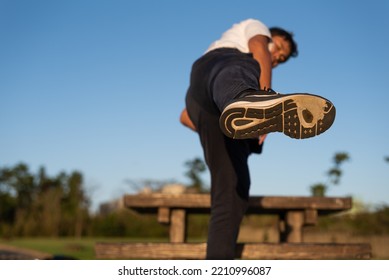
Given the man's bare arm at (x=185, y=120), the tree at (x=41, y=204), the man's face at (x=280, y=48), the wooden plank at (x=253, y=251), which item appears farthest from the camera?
the tree at (x=41, y=204)

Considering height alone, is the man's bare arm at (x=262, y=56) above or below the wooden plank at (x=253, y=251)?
above

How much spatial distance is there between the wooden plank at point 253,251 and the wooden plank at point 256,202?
43 cm

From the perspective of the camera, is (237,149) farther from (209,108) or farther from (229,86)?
(229,86)

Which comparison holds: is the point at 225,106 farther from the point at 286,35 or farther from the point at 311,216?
the point at 311,216

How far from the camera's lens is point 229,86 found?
1879 millimetres

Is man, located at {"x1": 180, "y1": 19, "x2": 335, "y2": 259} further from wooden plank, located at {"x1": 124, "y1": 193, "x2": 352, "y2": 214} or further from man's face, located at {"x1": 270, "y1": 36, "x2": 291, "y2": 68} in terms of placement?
wooden plank, located at {"x1": 124, "y1": 193, "x2": 352, "y2": 214}

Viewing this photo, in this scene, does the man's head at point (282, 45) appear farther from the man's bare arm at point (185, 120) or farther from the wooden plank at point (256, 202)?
the wooden plank at point (256, 202)

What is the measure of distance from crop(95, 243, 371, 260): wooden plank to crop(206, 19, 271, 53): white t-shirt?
3.40ft

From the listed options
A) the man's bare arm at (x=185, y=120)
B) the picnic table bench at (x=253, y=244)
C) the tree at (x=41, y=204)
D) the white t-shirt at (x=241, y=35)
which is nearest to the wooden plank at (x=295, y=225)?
the picnic table bench at (x=253, y=244)

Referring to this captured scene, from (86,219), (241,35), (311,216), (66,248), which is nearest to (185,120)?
(241,35)

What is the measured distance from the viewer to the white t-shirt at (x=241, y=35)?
2.37 metres

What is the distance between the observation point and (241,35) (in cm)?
242

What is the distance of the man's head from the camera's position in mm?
2863

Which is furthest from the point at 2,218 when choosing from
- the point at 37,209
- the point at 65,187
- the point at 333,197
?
the point at 333,197
